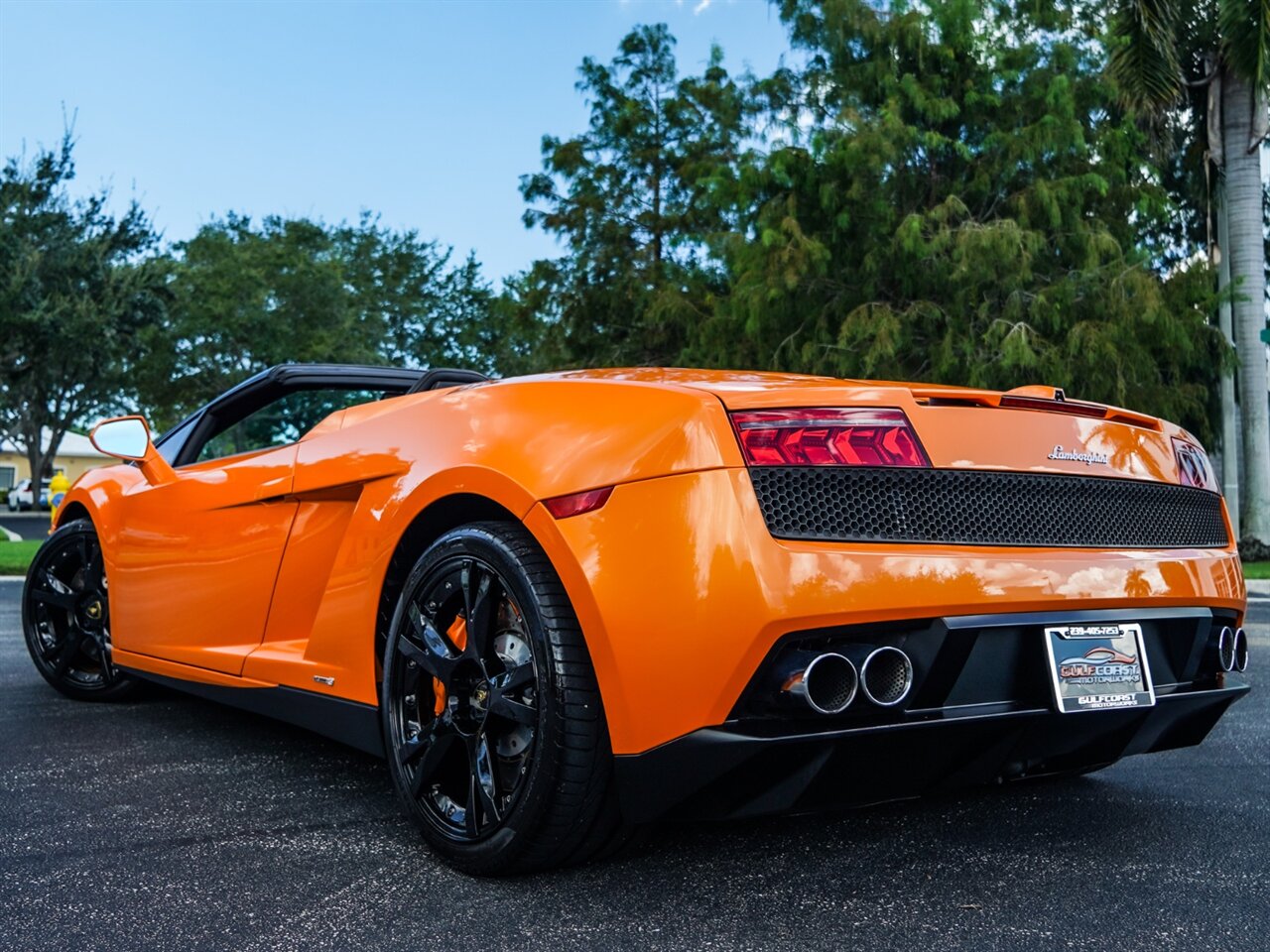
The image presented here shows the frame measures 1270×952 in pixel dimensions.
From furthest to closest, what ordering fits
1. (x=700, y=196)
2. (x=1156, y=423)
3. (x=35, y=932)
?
(x=700, y=196) < (x=1156, y=423) < (x=35, y=932)

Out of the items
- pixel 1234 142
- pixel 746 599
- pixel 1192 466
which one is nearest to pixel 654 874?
pixel 746 599

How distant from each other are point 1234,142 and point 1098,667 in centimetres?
2061

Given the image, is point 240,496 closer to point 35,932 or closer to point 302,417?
point 302,417

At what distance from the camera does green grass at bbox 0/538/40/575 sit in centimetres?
1441

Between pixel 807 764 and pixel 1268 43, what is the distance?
1812 cm

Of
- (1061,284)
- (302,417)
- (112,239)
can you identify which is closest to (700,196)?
(1061,284)

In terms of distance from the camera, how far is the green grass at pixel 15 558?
14.4 meters

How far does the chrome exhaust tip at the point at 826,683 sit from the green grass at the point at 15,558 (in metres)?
11.0

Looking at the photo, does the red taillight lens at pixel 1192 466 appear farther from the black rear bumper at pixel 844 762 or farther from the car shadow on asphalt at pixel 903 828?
the car shadow on asphalt at pixel 903 828

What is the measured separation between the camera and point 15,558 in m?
16.4

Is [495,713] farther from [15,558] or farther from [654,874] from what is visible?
[15,558]

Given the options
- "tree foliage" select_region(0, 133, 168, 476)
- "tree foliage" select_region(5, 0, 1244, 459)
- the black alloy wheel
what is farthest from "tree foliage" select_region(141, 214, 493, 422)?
the black alloy wheel

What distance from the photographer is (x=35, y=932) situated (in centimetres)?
229

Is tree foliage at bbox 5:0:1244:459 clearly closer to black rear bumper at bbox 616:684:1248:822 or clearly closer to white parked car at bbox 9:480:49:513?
black rear bumper at bbox 616:684:1248:822
